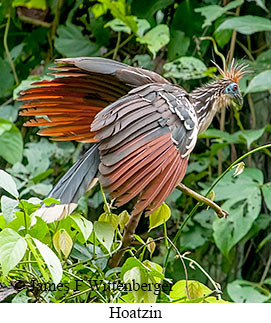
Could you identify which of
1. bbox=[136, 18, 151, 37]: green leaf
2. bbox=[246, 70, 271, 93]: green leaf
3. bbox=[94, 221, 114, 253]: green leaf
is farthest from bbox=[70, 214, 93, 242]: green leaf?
bbox=[136, 18, 151, 37]: green leaf

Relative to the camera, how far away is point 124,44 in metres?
2.53

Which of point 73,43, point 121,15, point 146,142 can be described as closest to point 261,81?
point 121,15

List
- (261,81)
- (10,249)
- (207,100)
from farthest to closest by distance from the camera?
(261,81) < (207,100) < (10,249)

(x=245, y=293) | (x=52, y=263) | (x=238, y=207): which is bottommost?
(x=245, y=293)

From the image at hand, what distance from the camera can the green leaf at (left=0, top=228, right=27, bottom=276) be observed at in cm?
77

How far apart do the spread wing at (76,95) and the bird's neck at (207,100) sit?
0.19m

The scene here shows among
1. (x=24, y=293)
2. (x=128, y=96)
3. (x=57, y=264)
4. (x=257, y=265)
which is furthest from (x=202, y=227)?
(x=57, y=264)

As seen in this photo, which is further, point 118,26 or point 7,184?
point 118,26

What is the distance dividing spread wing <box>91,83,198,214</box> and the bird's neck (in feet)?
0.25

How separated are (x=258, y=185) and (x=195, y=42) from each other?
0.70m

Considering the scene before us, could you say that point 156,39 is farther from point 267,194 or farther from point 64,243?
point 64,243

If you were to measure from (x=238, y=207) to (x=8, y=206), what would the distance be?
1.37m

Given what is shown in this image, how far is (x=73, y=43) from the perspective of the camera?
2.53 m
